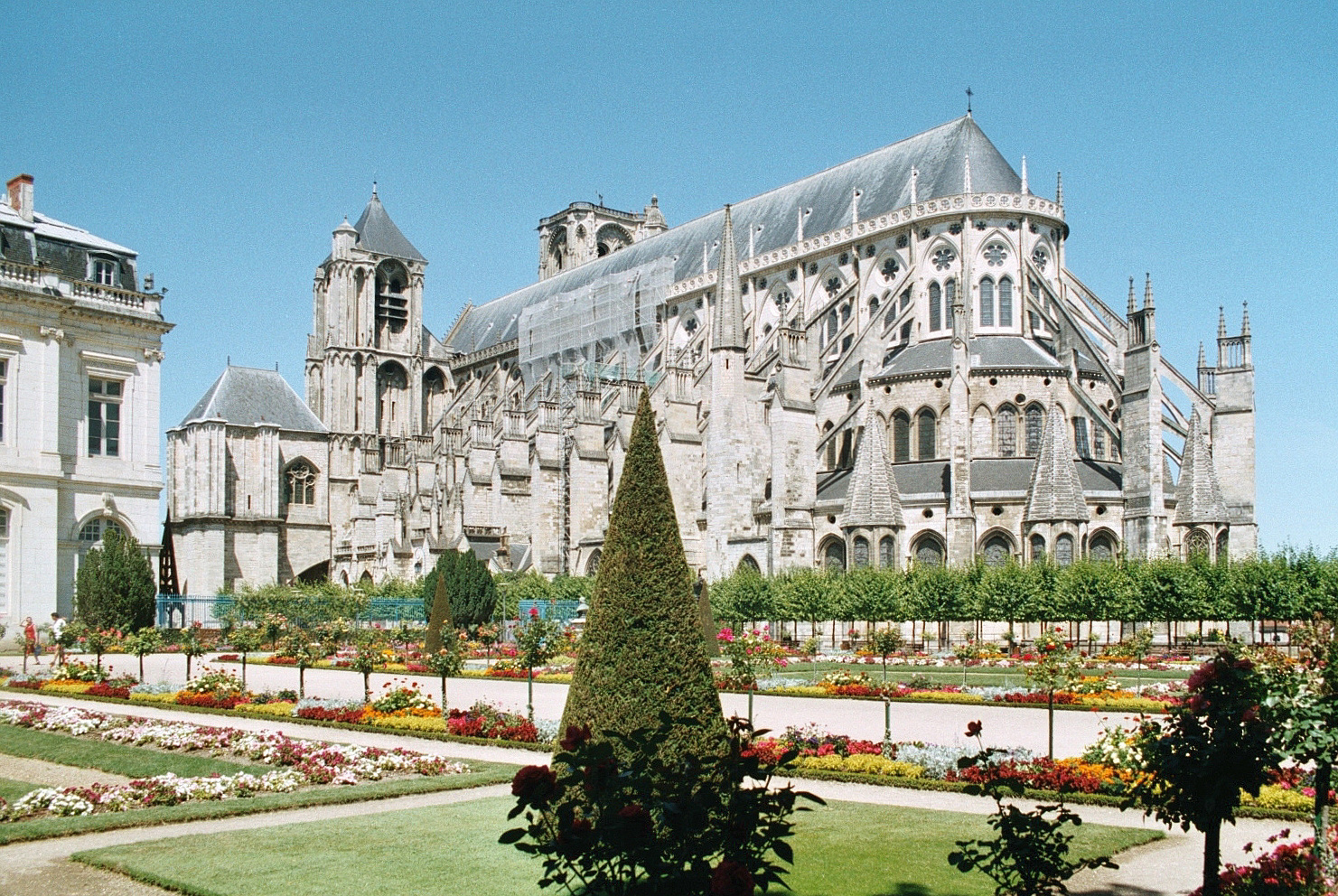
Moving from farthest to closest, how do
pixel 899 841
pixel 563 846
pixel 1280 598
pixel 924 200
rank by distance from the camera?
pixel 924 200, pixel 1280 598, pixel 899 841, pixel 563 846

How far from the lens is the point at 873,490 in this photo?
38031 millimetres

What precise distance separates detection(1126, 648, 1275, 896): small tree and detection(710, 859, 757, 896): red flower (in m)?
3.87

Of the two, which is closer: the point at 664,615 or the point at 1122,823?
the point at 664,615

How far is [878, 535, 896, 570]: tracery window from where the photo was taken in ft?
124

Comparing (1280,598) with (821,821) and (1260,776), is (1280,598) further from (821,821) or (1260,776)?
(1260,776)

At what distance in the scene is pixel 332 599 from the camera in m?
44.1

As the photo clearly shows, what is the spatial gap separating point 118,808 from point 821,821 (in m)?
6.54

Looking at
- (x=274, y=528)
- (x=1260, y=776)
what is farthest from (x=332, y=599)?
(x=1260, y=776)

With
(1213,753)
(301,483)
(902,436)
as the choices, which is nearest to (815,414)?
(902,436)

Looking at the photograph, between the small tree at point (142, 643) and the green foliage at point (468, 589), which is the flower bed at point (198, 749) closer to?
the small tree at point (142, 643)

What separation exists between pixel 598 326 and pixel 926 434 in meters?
24.8

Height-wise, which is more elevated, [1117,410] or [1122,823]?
[1117,410]

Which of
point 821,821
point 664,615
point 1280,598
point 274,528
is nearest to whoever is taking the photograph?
point 664,615

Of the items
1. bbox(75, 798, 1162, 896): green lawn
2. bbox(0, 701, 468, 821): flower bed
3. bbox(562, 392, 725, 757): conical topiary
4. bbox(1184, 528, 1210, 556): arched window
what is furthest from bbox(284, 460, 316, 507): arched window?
bbox(562, 392, 725, 757): conical topiary
